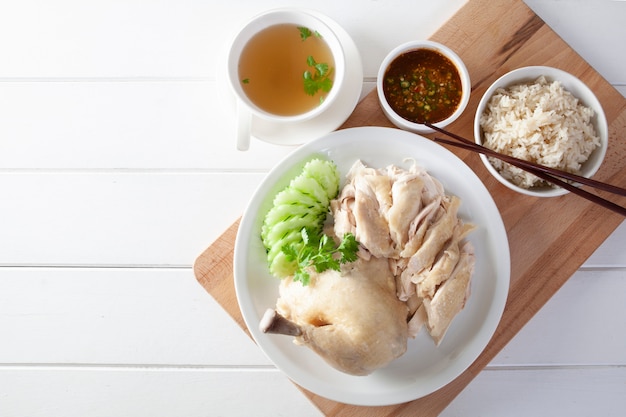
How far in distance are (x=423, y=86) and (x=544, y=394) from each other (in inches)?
52.7

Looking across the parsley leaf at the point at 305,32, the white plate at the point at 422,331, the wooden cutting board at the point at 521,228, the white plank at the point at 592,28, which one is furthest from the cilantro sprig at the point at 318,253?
the white plank at the point at 592,28

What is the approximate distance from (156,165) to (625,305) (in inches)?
78.7

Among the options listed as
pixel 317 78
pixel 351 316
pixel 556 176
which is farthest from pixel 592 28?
pixel 351 316

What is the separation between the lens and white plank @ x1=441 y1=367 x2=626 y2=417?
2.29m

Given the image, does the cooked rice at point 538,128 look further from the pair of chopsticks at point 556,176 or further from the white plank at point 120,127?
the white plank at point 120,127

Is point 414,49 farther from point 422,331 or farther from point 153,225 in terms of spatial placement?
point 153,225

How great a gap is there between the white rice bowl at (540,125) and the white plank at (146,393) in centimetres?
123

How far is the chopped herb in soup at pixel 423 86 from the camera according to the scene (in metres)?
2.10

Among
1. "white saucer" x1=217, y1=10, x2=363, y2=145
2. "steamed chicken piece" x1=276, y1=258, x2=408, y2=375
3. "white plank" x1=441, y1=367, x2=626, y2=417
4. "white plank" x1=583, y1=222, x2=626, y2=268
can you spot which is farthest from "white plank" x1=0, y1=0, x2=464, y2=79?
"white plank" x1=441, y1=367, x2=626, y2=417

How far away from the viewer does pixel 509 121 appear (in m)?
1.99

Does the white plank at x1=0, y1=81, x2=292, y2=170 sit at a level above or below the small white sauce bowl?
below

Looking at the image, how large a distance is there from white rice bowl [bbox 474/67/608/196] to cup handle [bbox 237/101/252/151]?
81cm

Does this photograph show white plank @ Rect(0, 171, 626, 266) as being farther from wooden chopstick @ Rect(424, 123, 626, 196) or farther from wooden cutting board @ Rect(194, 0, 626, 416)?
wooden chopstick @ Rect(424, 123, 626, 196)

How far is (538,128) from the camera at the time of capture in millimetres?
1944
